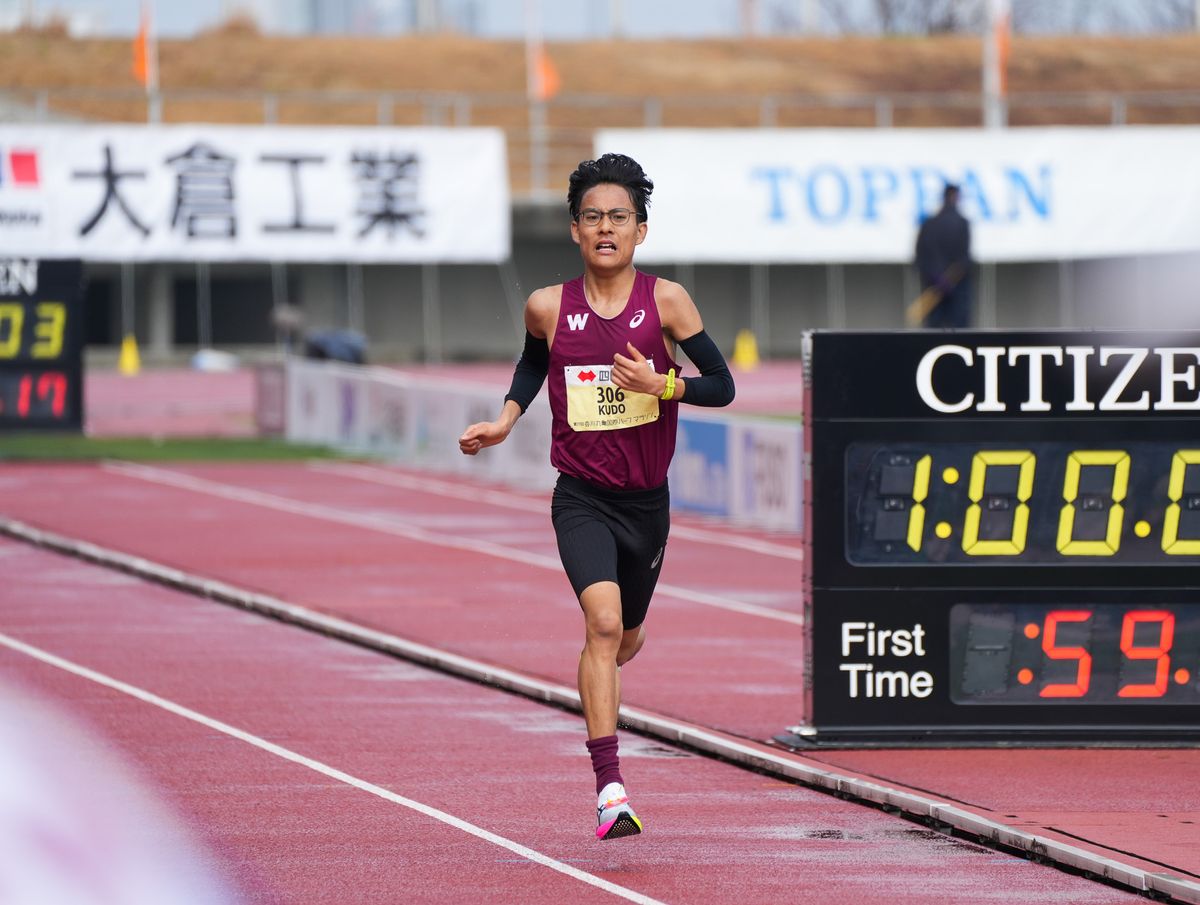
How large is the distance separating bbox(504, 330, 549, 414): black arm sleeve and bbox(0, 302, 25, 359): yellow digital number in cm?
1638

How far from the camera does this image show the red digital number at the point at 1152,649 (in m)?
10.1

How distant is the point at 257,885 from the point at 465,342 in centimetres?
3985

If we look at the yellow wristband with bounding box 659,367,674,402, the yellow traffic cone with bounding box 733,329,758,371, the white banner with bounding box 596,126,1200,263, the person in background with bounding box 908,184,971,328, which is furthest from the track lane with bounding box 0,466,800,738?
the yellow traffic cone with bounding box 733,329,758,371

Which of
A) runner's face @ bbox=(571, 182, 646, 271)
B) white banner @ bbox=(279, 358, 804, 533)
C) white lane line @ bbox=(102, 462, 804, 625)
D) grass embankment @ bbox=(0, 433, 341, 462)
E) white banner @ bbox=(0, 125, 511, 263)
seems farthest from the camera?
white banner @ bbox=(0, 125, 511, 263)

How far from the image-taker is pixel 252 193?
37.9 meters

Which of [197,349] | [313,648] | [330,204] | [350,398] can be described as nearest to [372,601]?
[313,648]

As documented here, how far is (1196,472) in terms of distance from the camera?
1008 cm

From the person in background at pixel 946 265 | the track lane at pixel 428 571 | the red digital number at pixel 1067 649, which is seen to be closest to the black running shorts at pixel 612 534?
the track lane at pixel 428 571

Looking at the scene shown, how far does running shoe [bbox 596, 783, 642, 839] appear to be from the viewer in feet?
25.7

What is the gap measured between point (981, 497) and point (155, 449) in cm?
1768

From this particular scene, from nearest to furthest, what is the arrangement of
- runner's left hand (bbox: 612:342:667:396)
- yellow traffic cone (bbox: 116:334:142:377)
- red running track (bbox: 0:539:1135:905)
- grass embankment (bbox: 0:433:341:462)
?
red running track (bbox: 0:539:1135:905)
runner's left hand (bbox: 612:342:667:396)
grass embankment (bbox: 0:433:341:462)
yellow traffic cone (bbox: 116:334:142:377)

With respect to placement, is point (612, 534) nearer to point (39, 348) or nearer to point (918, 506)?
point (918, 506)

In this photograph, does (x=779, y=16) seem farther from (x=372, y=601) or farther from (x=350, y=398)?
(x=372, y=601)

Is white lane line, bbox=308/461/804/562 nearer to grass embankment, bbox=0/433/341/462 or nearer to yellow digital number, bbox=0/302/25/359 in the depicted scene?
grass embankment, bbox=0/433/341/462
